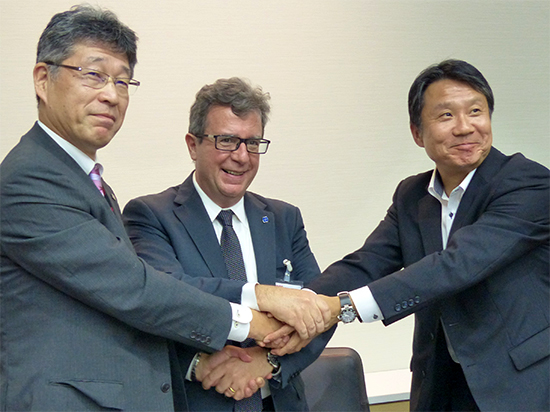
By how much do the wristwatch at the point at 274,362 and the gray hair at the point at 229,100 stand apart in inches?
36.8

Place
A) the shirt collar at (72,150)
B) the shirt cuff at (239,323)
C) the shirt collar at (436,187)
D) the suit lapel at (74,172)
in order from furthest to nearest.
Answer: the shirt collar at (436,187) < the shirt cuff at (239,323) < the shirt collar at (72,150) < the suit lapel at (74,172)

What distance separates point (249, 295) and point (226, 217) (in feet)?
1.21

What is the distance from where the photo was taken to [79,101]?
1769 mm

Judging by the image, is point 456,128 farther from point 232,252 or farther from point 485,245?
point 232,252

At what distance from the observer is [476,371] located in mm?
2039

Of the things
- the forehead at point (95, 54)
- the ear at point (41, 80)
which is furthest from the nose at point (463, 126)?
the ear at point (41, 80)

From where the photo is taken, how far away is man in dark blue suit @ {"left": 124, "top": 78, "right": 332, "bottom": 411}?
81.2 inches

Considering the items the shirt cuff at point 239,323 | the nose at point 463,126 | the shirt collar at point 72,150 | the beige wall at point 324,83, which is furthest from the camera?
the beige wall at point 324,83

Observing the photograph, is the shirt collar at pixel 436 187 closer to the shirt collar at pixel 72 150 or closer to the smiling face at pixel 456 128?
the smiling face at pixel 456 128

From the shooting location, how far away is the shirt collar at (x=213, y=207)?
90.3 inches

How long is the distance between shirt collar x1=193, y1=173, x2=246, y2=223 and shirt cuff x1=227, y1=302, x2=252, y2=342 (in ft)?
1.37

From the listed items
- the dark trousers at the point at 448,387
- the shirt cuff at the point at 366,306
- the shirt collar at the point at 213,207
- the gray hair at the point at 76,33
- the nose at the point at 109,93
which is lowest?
the dark trousers at the point at 448,387

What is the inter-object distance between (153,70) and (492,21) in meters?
2.27

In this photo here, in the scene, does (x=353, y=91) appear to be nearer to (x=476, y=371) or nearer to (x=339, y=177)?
(x=339, y=177)
